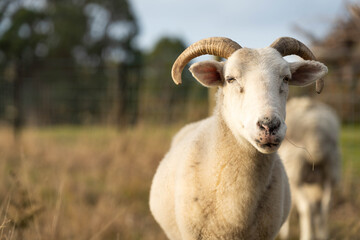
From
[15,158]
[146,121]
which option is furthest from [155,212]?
[15,158]

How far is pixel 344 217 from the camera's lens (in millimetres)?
5039

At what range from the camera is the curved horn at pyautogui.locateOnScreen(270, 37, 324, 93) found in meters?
2.27

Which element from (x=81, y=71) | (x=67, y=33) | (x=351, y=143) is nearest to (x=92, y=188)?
(x=81, y=71)

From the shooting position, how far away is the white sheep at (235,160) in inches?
81.1

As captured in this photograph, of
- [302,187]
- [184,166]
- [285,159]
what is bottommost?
[302,187]

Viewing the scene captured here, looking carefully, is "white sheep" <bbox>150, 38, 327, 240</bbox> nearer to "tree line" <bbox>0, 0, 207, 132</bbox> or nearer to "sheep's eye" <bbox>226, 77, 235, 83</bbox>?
"sheep's eye" <bbox>226, 77, 235, 83</bbox>

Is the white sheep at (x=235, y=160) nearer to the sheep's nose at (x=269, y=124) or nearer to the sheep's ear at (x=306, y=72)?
the sheep's ear at (x=306, y=72)

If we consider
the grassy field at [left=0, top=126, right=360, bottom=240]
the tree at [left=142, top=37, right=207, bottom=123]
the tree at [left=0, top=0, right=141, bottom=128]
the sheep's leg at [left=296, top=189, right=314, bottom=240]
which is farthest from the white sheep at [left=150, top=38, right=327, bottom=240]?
the tree at [left=0, top=0, right=141, bottom=128]

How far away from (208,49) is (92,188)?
378cm

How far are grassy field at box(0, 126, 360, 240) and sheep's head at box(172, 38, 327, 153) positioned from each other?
4.59 feet

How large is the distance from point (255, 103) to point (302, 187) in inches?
133

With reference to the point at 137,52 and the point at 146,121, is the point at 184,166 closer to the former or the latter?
the point at 146,121

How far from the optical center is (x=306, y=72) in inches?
90.5

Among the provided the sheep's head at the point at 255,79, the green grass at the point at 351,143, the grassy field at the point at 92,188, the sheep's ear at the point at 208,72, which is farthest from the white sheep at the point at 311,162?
the green grass at the point at 351,143
